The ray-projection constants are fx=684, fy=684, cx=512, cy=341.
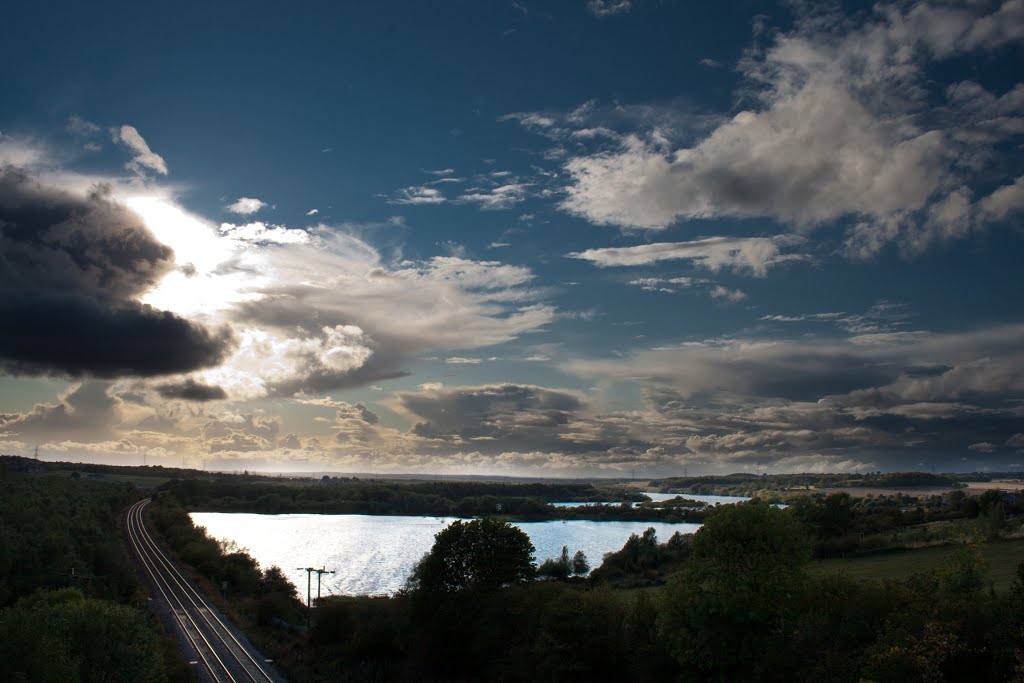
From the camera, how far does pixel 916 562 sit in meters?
70.9

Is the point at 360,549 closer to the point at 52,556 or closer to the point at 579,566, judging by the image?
the point at 579,566

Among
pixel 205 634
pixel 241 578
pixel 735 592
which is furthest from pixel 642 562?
pixel 735 592

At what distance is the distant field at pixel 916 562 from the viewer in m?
58.7

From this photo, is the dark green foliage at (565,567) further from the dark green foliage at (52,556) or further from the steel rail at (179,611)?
the dark green foliage at (52,556)

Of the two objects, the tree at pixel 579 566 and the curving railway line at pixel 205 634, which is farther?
the tree at pixel 579 566

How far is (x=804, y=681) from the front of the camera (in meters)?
35.1

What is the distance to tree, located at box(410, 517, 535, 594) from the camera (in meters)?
66.1

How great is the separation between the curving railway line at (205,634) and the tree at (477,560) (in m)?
16.8

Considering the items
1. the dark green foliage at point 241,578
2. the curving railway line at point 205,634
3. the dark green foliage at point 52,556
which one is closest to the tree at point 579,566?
the dark green foliage at point 241,578

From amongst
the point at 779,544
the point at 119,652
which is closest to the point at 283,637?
the point at 119,652

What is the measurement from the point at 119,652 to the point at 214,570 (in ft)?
232

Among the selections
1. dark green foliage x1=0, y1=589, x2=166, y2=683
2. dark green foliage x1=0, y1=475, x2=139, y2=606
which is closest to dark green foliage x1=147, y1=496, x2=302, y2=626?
dark green foliage x1=0, y1=475, x2=139, y2=606

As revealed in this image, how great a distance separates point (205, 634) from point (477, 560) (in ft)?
83.1

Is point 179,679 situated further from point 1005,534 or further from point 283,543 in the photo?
point 283,543
